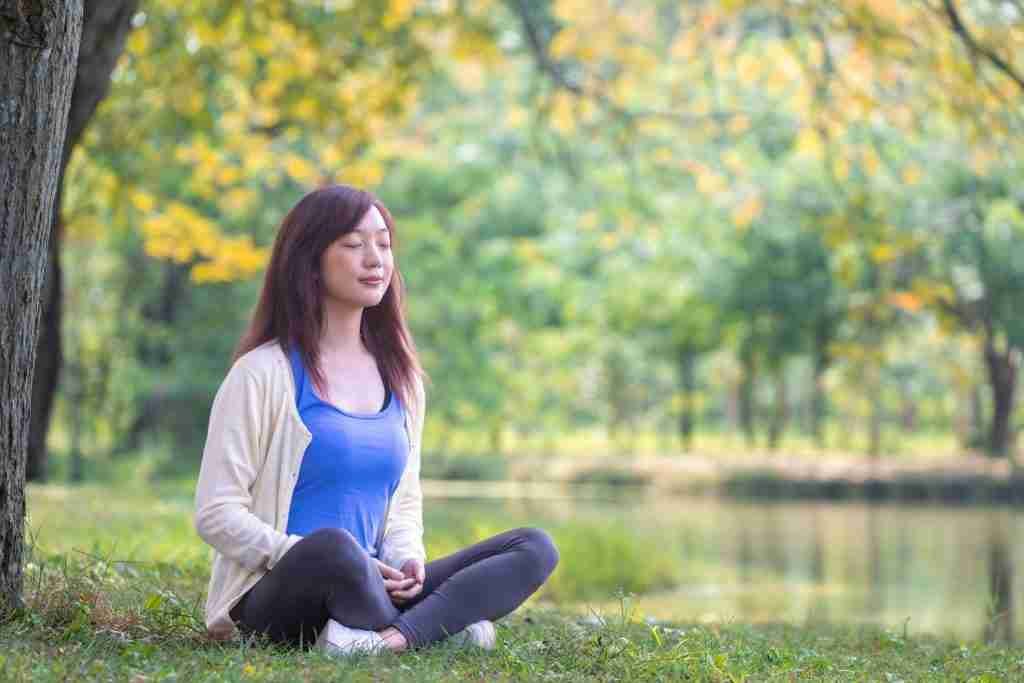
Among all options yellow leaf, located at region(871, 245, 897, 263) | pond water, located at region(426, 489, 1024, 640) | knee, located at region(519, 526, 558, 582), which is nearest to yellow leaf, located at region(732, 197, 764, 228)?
yellow leaf, located at region(871, 245, 897, 263)

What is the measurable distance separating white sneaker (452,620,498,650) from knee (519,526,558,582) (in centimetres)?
25

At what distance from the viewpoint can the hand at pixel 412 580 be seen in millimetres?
4492

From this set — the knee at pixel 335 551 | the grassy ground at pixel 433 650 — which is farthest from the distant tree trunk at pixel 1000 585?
the knee at pixel 335 551

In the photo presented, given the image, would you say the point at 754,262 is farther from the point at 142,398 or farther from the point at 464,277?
the point at 142,398

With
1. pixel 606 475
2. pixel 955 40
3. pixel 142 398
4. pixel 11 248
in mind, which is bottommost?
pixel 606 475

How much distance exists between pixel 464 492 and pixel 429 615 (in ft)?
75.9

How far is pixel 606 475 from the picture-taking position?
34406 mm

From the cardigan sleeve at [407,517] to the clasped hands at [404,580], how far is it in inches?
3.3

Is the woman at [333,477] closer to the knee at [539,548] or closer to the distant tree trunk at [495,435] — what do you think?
the knee at [539,548]

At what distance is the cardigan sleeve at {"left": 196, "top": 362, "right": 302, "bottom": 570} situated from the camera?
427 centimetres

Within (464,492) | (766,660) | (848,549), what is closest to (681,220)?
(464,492)

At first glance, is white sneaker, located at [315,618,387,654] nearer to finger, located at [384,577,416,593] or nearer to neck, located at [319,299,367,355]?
finger, located at [384,577,416,593]

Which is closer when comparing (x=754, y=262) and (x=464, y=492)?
(x=464, y=492)

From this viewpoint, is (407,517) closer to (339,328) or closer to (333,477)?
(333,477)
